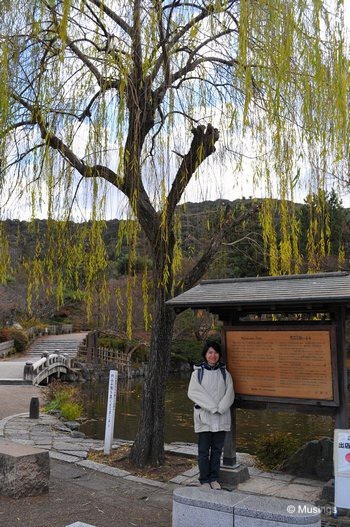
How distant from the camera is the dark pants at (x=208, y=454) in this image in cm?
548

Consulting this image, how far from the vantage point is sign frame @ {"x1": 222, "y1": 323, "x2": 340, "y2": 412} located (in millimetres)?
5320

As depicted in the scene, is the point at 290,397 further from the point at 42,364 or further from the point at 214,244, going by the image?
the point at 42,364

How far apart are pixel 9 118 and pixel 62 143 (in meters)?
0.66

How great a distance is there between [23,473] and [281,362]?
2.98 meters

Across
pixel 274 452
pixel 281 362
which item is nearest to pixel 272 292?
pixel 281 362

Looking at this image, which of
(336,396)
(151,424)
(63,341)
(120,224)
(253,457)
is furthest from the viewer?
(63,341)

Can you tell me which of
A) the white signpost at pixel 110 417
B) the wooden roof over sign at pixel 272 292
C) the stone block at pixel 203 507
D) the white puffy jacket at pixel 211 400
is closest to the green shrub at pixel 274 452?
the white puffy jacket at pixel 211 400

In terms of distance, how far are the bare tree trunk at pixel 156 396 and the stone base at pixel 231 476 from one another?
1.13m

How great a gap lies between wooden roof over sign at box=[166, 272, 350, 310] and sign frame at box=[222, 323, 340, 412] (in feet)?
0.94

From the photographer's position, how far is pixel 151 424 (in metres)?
6.70

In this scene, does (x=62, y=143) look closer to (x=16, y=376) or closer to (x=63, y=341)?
(x=16, y=376)

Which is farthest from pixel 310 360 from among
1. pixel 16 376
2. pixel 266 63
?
pixel 16 376

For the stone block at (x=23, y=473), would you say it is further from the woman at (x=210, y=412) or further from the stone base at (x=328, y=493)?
the stone base at (x=328, y=493)

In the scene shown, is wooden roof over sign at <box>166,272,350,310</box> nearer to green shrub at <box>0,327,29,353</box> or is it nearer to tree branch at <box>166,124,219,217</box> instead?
tree branch at <box>166,124,219,217</box>
